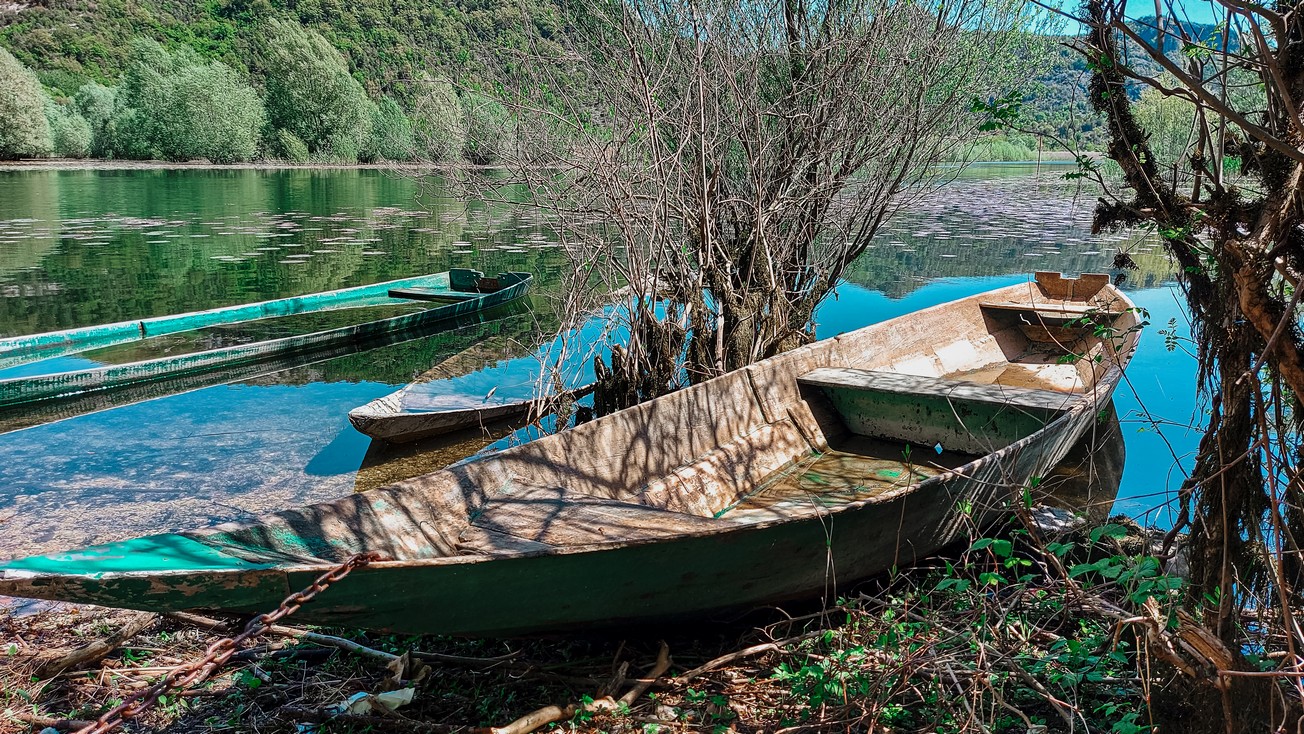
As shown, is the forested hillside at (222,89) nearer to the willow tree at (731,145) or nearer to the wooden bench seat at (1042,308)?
the willow tree at (731,145)

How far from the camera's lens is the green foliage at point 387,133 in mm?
46562

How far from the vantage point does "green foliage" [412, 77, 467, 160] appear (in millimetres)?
8259

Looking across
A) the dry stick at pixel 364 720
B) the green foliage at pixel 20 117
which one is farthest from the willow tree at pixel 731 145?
the green foliage at pixel 20 117

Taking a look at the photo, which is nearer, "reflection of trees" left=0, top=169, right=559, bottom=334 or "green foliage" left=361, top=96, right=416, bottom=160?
"reflection of trees" left=0, top=169, right=559, bottom=334

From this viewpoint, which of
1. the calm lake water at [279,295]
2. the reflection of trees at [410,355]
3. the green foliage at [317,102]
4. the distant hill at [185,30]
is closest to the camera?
the calm lake water at [279,295]

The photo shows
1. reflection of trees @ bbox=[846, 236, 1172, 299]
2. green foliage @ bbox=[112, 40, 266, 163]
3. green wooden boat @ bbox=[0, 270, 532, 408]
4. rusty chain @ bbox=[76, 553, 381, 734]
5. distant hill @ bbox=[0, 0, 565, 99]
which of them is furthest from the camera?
distant hill @ bbox=[0, 0, 565, 99]

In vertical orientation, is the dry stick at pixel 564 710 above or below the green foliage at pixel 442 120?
below

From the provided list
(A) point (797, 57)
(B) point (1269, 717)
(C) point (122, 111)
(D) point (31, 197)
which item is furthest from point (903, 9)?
(C) point (122, 111)

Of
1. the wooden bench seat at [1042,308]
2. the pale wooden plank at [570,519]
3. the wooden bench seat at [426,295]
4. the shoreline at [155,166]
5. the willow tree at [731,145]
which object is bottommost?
the pale wooden plank at [570,519]

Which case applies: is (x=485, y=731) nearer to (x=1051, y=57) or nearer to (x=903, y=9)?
(x=903, y=9)

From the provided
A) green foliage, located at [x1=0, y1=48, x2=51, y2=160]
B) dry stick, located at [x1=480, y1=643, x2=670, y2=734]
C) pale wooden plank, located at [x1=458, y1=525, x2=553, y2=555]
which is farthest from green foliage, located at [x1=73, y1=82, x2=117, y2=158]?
dry stick, located at [x1=480, y1=643, x2=670, y2=734]

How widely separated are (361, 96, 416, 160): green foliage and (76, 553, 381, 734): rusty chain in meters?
45.0

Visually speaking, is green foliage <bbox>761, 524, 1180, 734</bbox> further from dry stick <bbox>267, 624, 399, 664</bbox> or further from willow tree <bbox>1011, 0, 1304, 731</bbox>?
dry stick <bbox>267, 624, 399, 664</bbox>

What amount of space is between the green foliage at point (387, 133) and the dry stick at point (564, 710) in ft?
147
